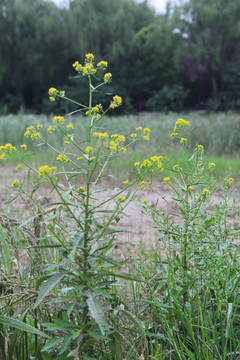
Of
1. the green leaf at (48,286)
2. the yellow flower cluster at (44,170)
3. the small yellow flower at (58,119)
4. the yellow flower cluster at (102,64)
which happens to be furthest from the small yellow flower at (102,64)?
the green leaf at (48,286)

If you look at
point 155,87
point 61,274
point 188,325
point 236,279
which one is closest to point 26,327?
point 61,274

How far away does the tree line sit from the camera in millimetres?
22453

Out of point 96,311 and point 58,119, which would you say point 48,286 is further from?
point 58,119

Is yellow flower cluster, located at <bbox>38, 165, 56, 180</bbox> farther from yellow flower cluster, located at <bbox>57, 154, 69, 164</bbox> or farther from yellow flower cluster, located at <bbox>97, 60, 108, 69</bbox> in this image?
yellow flower cluster, located at <bbox>97, 60, 108, 69</bbox>

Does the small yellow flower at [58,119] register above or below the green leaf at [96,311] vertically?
above

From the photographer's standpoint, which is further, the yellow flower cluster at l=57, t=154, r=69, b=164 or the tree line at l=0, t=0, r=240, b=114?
the tree line at l=0, t=0, r=240, b=114

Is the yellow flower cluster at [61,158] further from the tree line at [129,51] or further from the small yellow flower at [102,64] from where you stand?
the tree line at [129,51]

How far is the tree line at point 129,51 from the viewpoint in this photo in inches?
884

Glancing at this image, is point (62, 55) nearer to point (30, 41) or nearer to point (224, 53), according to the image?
point (30, 41)

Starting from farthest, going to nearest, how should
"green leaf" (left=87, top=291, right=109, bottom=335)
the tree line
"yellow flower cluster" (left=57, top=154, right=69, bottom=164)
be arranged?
1. the tree line
2. "yellow flower cluster" (left=57, top=154, right=69, bottom=164)
3. "green leaf" (left=87, top=291, right=109, bottom=335)

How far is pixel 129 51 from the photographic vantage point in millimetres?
23344

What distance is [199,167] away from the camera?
1.19 meters

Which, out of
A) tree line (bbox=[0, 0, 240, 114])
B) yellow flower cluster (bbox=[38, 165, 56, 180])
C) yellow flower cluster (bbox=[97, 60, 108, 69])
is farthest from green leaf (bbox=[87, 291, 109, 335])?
tree line (bbox=[0, 0, 240, 114])

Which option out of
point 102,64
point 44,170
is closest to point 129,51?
point 102,64
